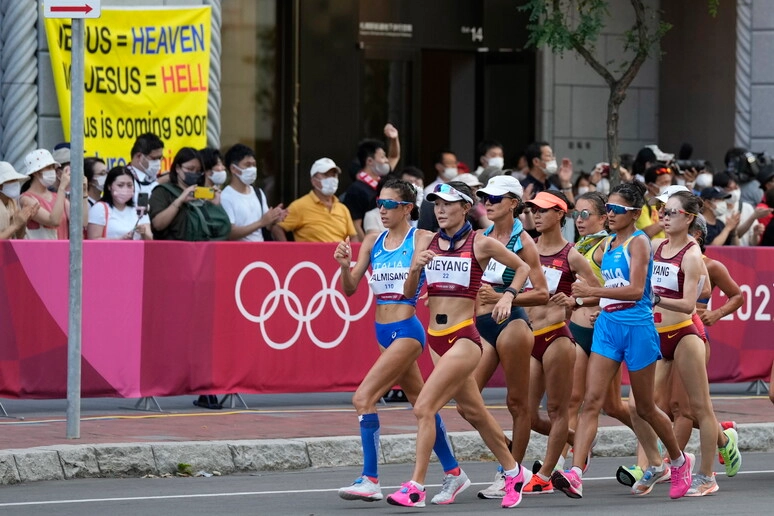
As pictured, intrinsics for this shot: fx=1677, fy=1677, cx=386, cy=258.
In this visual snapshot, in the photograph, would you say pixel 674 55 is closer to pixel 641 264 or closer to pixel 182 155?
pixel 182 155

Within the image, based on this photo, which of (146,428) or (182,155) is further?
(182,155)

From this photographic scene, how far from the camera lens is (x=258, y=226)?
14562 mm

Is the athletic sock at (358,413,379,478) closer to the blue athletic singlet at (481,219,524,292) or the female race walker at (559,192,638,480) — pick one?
the blue athletic singlet at (481,219,524,292)

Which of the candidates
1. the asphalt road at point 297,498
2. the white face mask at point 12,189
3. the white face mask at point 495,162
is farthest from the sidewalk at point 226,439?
the white face mask at point 495,162

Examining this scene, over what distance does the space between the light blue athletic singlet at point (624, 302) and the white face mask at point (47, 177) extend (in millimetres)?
5484

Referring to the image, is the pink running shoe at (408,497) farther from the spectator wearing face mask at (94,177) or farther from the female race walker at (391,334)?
the spectator wearing face mask at (94,177)

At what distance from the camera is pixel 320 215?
596 inches

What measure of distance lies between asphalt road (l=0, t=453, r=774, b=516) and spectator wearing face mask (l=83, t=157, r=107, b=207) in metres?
3.98

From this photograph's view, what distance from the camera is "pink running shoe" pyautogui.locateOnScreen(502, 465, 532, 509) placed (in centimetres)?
978

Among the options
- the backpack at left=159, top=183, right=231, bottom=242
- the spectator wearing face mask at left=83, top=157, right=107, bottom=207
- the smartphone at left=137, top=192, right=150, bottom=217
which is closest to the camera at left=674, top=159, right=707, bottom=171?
the backpack at left=159, top=183, right=231, bottom=242

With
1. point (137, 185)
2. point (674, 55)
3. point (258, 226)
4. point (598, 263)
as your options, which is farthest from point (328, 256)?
point (674, 55)

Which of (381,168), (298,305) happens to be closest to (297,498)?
(298,305)

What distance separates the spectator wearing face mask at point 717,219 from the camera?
16219mm

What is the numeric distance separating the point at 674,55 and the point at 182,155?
37.6 ft
